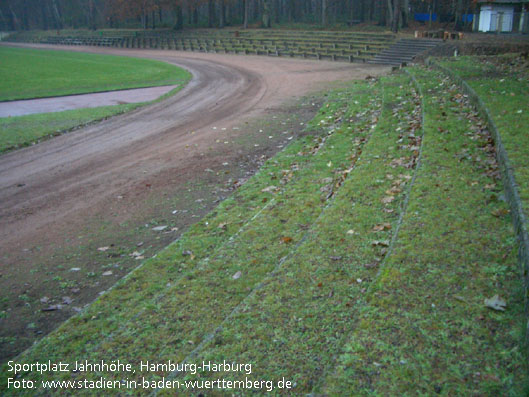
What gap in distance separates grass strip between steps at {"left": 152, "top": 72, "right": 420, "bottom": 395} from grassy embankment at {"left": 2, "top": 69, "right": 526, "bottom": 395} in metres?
0.02

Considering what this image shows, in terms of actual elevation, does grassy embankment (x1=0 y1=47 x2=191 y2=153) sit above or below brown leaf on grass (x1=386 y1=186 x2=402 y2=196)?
above

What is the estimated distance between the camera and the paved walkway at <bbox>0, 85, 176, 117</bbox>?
19516 millimetres

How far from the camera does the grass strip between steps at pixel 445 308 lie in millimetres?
3109

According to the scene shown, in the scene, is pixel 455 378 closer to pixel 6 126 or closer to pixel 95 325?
pixel 95 325

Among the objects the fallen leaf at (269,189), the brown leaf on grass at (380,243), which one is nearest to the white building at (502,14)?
the fallen leaf at (269,189)

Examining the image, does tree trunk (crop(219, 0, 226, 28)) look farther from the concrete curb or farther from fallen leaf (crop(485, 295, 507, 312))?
fallen leaf (crop(485, 295, 507, 312))

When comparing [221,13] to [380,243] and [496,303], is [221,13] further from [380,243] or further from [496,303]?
[496,303]

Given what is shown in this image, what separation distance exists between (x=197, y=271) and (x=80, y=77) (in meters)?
29.1

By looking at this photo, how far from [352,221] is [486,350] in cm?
275

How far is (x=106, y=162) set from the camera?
11758 millimetres

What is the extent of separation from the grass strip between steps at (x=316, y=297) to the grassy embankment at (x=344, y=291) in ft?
0.05

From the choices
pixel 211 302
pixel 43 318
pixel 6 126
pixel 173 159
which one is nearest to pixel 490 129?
pixel 211 302

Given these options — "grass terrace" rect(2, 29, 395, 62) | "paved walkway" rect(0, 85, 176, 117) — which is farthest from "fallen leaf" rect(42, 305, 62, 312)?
"grass terrace" rect(2, 29, 395, 62)

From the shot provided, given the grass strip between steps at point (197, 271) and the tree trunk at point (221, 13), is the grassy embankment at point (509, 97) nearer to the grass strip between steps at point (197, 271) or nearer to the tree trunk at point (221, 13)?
the grass strip between steps at point (197, 271)
